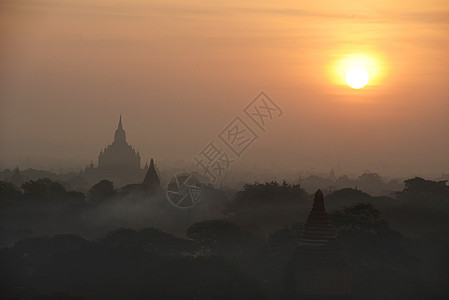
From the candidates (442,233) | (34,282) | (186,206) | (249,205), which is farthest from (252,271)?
(186,206)

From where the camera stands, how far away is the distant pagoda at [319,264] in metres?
53.4

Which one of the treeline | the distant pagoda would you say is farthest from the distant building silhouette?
the distant pagoda

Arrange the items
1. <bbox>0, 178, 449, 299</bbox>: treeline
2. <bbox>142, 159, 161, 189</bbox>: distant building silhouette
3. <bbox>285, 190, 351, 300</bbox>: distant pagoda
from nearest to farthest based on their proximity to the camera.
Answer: <bbox>285, 190, 351, 300</bbox>: distant pagoda < <bbox>0, 178, 449, 299</bbox>: treeline < <bbox>142, 159, 161, 189</bbox>: distant building silhouette

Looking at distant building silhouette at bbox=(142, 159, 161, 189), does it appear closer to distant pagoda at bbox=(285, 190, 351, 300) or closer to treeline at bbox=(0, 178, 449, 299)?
treeline at bbox=(0, 178, 449, 299)

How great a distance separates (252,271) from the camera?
80.7 meters

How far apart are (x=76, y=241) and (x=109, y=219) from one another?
44367 mm

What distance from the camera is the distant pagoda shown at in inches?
2101

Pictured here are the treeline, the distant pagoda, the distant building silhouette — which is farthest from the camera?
the distant building silhouette

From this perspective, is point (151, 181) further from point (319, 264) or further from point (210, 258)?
point (319, 264)

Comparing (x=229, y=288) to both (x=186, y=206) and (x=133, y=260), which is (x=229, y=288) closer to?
(x=133, y=260)

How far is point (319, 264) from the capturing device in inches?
2108

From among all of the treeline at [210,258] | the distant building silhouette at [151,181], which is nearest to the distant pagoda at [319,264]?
the treeline at [210,258]

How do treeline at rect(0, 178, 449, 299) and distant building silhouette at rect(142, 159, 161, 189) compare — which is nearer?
treeline at rect(0, 178, 449, 299)

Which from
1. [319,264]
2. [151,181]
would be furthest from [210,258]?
[151,181]
